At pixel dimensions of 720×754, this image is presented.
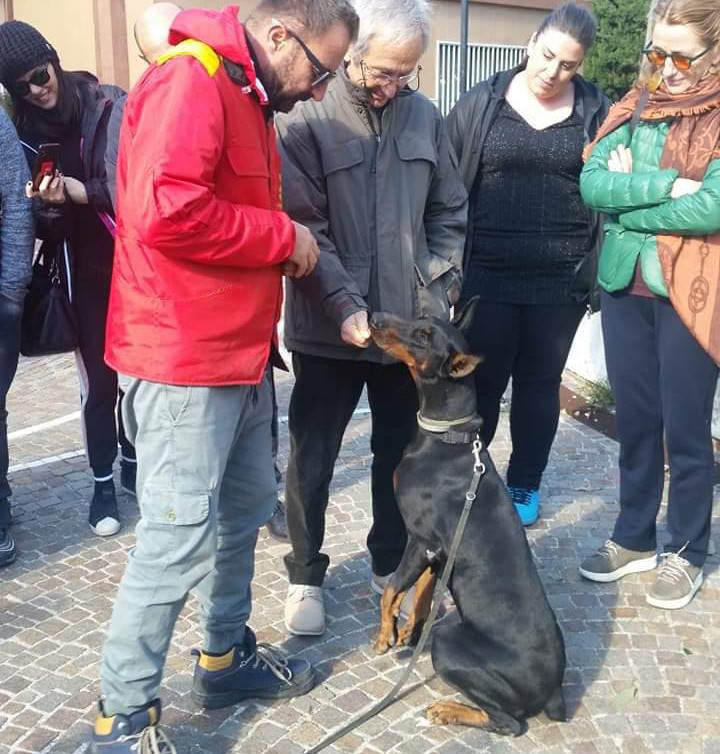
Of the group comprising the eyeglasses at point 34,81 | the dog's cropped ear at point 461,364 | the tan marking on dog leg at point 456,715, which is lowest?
the tan marking on dog leg at point 456,715

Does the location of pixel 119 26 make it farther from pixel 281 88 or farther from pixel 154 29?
pixel 281 88

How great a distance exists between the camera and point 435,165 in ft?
11.3

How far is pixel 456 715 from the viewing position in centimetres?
314

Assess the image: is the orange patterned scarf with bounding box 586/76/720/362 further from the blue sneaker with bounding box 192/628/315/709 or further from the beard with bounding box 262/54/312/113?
the blue sneaker with bounding box 192/628/315/709

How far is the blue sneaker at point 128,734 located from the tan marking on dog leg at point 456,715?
94 centimetres

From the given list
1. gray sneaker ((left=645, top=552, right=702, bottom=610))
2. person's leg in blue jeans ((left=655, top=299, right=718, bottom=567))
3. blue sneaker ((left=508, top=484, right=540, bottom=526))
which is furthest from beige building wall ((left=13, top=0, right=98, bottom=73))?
gray sneaker ((left=645, top=552, right=702, bottom=610))

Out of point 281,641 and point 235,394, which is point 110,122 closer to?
point 235,394

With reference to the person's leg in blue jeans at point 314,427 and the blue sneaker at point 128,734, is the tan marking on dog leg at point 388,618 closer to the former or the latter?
the person's leg in blue jeans at point 314,427

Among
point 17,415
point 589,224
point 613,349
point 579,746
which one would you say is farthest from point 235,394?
point 17,415

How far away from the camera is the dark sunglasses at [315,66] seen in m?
2.54

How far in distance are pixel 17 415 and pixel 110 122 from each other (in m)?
2.93

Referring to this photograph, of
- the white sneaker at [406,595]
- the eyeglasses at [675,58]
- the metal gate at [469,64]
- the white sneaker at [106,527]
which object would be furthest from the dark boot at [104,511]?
the metal gate at [469,64]

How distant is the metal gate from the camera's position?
56.4 ft

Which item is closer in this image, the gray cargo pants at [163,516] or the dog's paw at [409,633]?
the gray cargo pants at [163,516]
